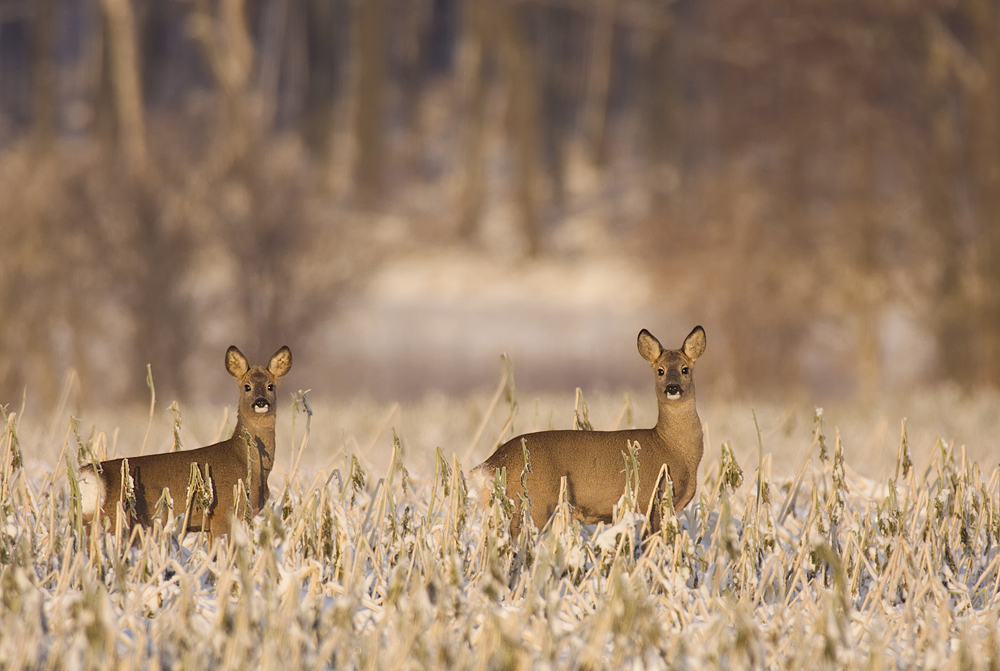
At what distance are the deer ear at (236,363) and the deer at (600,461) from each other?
739mm

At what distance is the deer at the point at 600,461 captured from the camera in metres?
3.03

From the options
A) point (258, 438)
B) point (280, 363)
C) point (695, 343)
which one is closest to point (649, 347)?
point (695, 343)

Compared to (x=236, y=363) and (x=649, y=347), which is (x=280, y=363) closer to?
(x=236, y=363)

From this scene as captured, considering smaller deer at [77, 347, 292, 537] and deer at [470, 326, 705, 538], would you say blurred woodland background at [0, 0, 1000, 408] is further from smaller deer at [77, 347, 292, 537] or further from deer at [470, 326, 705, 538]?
smaller deer at [77, 347, 292, 537]

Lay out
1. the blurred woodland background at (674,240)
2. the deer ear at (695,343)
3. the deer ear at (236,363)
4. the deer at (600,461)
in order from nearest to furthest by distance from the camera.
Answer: the deer ear at (236,363)
the deer ear at (695,343)
the deer at (600,461)
the blurred woodland background at (674,240)

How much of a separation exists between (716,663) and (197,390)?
463 inches

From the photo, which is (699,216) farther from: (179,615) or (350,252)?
(179,615)

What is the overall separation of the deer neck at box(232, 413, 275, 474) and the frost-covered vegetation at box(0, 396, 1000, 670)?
5.4 inches

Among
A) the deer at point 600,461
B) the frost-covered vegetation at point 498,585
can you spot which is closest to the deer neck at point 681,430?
the deer at point 600,461

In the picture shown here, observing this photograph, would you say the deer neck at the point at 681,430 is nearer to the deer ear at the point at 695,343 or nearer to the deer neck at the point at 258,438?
the deer ear at the point at 695,343

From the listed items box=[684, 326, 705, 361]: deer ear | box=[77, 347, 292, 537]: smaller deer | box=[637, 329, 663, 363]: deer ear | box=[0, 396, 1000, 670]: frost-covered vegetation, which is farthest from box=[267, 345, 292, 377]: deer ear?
box=[684, 326, 705, 361]: deer ear

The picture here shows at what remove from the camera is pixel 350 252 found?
13.4 meters

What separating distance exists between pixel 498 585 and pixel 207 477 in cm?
82

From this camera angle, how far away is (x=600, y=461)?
3.06 m
